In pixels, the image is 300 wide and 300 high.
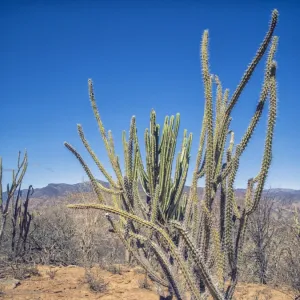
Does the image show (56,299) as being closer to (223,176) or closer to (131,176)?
(131,176)

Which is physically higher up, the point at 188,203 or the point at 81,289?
the point at 188,203

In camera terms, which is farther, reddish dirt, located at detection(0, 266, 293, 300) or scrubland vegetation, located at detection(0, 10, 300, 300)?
reddish dirt, located at detection(0, 266, 293, 300)

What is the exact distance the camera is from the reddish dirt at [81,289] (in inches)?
297

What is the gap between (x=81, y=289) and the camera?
27.0ft

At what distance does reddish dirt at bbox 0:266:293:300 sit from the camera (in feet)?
24.7

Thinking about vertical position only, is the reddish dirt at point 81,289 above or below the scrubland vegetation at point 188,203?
below

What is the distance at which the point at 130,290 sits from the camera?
8422 millimetres

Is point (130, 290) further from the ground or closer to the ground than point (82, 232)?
closer to the ground

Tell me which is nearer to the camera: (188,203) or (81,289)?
(188,203)

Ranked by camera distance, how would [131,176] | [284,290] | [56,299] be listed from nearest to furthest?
1. [131,176]
2. [56,299]
3. [284,290]

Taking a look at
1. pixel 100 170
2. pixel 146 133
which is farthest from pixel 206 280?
pixel 146 133

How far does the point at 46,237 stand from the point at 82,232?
209 centimetres

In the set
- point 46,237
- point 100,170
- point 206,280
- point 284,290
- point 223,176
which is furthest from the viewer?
point 46,237

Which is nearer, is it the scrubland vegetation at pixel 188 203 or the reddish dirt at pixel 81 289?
the scrubland vegetation at pixel 188 203
